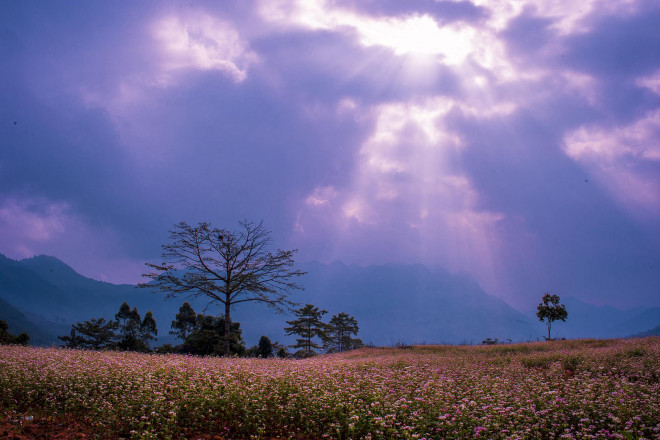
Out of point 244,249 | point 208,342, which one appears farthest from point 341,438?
point 208,342

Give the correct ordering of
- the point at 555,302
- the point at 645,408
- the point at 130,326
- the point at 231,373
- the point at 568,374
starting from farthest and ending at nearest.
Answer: the point at 130,326
the point at 555,302
the point at 568,374
the point at 231,373
the point at 645,408

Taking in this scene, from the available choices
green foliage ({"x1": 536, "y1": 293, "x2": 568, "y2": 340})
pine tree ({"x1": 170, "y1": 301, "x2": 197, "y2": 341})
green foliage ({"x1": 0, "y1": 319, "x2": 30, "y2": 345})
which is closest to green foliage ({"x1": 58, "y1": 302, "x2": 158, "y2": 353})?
green foliage ({"x1": 0, "y1": 319, "x2": 30, "y2": 345})

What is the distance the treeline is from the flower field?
14563mm

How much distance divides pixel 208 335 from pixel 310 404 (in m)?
26.9

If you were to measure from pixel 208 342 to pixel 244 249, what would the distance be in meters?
11.6

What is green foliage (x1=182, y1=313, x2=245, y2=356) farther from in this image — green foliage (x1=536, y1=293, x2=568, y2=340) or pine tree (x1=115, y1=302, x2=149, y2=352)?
green foliage (x1=536, y1=293, x2=568, y2=340)

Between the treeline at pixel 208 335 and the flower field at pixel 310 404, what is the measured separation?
14.6 metres

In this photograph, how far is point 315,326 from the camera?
52188 millimetres

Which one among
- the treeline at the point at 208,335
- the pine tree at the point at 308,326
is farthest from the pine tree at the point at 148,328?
the pine tree at the point at 308,326

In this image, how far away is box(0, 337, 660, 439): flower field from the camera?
7875 mm

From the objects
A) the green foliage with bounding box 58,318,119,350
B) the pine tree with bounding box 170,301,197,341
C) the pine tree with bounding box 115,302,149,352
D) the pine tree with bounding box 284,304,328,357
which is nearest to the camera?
the pine tree with bounding box 115,302,149,352

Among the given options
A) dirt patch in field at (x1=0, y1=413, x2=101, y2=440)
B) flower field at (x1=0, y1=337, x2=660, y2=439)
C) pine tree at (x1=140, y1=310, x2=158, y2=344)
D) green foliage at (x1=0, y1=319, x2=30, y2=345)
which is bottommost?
pine tree at (x1=140, y1=310, x2=158, y2=344)

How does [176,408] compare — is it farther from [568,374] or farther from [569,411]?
[568,374]

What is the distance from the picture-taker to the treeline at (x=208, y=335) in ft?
109
